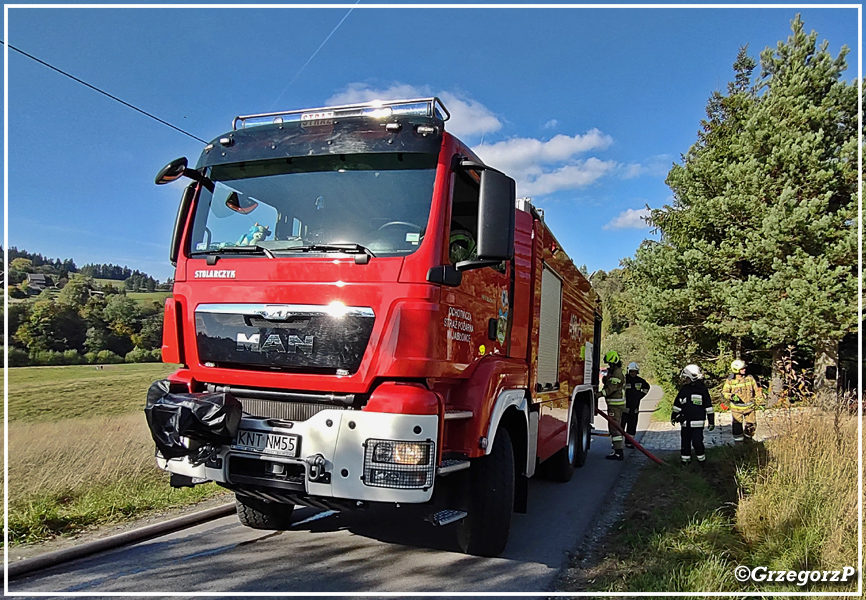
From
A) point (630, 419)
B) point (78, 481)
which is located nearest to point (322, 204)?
point (78, 481)

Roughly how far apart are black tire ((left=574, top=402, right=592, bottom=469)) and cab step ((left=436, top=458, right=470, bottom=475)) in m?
5.04

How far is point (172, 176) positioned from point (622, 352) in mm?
36718

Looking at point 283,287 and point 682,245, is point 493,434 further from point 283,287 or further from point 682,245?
point 682,245

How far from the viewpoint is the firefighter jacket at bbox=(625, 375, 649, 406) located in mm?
10750

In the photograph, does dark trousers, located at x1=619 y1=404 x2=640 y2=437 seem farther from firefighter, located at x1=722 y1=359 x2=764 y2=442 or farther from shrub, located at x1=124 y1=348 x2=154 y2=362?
shrub, located at x1=124 y1=348 x2=154 y2=362

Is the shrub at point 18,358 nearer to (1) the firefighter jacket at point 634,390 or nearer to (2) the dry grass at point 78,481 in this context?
(2) the dry grass at point 78,481

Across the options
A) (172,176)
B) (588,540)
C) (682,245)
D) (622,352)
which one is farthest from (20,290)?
(622,352)

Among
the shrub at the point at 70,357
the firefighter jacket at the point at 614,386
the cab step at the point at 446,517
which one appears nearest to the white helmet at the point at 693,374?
the firefighter jacket at the point at 614,386

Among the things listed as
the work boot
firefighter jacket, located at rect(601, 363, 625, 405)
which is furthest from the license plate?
firefighter jacket, located at rect(601, 363, 625, 405)

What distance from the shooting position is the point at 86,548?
435cm

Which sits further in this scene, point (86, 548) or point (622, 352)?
point (622, 352)

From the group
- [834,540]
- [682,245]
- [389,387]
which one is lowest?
[834,540]

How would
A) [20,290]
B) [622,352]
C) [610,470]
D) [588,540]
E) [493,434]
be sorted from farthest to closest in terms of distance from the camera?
1. [622,352]
2. [610,470]
3. [20,290]
4. [588,540]
5. [493,434]

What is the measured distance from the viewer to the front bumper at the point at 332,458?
3398 mm
